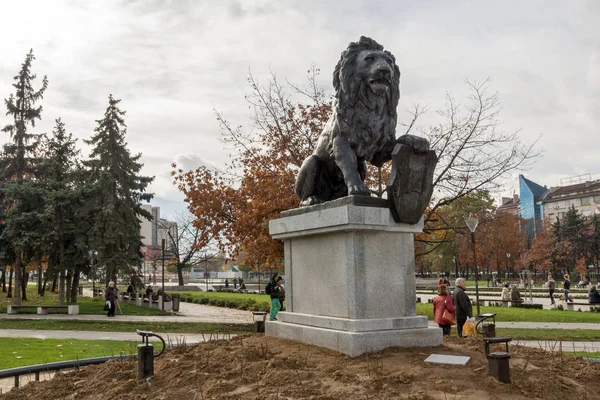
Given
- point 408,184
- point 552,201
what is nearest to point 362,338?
point 408,184

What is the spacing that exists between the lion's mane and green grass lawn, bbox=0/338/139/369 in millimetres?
6379

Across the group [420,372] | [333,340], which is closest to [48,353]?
[333,340]

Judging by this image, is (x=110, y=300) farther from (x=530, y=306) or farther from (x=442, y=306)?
(x=530, y=306)

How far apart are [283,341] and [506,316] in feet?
56.6

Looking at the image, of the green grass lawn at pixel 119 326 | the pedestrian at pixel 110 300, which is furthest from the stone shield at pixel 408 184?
the pedestrian at pixel 110 300

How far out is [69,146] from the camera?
31.8 meters

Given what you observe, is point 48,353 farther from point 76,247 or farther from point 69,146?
point 69,146

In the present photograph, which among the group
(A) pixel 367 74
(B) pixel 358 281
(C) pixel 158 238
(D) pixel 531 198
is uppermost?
(D) pixel 531 198

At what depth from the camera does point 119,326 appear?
19141 millimetres

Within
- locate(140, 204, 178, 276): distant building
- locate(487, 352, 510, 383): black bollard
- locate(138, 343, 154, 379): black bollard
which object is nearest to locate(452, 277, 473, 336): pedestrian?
locate(487, 352, 510, 383): black bollard

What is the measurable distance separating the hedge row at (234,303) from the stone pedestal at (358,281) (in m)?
18.6

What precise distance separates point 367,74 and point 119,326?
53.0ft

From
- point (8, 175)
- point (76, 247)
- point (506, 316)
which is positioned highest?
point (8, 175)

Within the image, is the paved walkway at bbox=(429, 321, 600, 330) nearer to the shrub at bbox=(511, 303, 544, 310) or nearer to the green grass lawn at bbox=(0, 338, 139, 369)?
A: the shrub at bbox=(511, 303, 544, 310)
